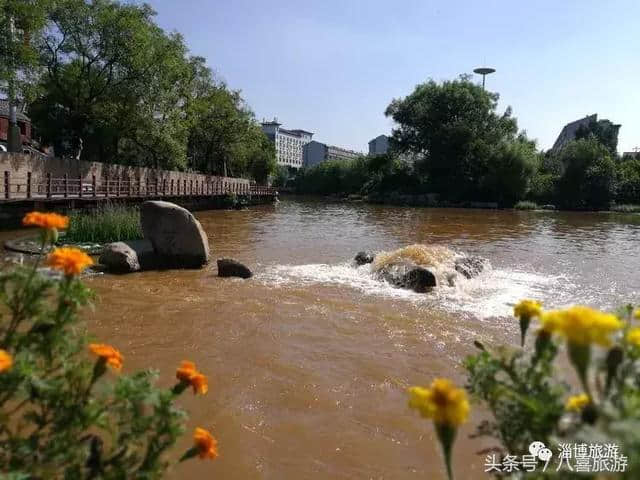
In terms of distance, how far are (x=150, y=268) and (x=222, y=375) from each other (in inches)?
268

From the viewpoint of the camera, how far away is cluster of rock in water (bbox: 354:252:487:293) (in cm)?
1016

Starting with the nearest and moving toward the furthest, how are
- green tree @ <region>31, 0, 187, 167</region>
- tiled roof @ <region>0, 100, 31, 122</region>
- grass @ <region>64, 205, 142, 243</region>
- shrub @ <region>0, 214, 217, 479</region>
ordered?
shrub @ <region>0, 214, 217, 479</region> < grass @ <region>64, 205, 142, 243</region> < green tree @ <region>31, 0, 187, 167</region> < tiled roof @ <region>0, 100, 31, 122</region>

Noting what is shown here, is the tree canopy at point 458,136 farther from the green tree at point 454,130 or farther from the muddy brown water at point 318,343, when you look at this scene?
the muddy brown water at point 318,343

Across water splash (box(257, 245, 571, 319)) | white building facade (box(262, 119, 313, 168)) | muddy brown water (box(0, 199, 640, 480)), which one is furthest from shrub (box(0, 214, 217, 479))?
white building facade (box(262, 119, 313, 168))

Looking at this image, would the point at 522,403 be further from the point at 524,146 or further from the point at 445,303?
the point at 524,146

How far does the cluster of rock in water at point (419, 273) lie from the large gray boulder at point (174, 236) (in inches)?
168

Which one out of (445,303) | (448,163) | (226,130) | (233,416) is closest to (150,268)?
(445,303)

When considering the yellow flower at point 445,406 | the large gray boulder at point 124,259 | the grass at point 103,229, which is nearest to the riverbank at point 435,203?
the grass at point 103,229

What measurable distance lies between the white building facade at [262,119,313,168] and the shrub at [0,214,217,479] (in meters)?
141

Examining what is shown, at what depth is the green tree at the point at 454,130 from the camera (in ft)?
184

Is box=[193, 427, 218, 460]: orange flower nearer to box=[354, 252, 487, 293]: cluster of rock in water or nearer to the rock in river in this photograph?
box=[354, 252, 487, 293]: cluster of rock in water

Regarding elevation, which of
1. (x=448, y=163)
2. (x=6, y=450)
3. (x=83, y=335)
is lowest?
(x=6, y=450)

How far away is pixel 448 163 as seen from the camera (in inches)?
2263

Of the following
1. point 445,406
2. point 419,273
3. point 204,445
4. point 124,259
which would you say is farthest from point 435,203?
point 445,406
